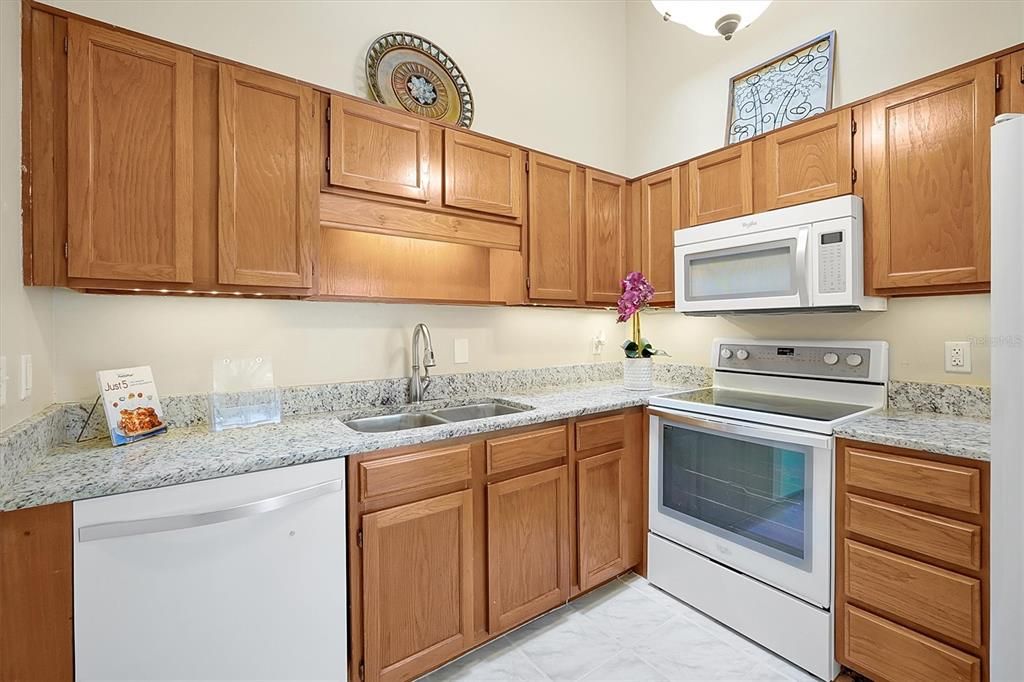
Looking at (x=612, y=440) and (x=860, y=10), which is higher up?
(x=860, y=10)

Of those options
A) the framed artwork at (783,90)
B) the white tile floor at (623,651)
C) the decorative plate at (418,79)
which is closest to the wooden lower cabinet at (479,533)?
the white tile floor at (623,651)

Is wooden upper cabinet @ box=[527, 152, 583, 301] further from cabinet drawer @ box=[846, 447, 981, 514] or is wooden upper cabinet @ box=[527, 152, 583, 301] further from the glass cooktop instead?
cabinet drawer @ box=[846, 447, 981, 514]

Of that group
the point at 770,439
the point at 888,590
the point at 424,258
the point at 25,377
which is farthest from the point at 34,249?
the point at 888,590

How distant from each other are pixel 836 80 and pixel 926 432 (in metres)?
1.69

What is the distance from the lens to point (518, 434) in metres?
1.83

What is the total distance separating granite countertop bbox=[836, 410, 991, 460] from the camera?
1.39m

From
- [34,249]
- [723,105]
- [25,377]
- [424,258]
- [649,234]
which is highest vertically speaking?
[723,105]

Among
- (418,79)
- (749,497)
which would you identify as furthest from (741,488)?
(418,79)

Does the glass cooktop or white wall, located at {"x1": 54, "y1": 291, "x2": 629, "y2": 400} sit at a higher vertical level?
white wall, located at {"x1": 54, "y1": 291, "x2": 629, "y2": 400}

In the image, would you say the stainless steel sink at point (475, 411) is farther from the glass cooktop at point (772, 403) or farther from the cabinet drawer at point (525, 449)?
the glass cooktop at point (772, 403)

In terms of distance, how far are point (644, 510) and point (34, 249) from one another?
2527mm

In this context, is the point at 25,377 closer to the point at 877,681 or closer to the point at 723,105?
the point at 877,681

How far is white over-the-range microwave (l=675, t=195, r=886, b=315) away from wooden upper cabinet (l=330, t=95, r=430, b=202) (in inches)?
54.4

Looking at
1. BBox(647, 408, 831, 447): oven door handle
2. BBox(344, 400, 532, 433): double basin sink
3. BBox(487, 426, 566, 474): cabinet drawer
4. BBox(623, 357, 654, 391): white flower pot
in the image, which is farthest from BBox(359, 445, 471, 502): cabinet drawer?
BBox(623, 357, 654, 391): white flower pot
